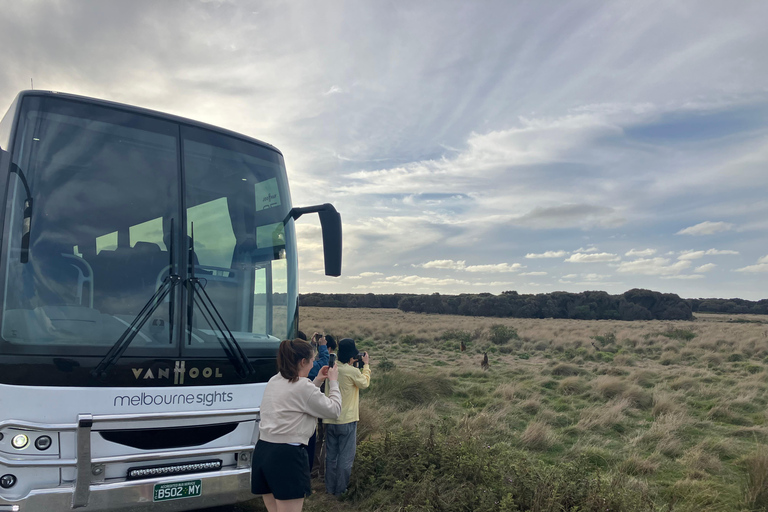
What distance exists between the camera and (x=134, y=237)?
13.8 feet

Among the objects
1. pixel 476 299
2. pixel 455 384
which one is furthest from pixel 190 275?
pixel 476 299

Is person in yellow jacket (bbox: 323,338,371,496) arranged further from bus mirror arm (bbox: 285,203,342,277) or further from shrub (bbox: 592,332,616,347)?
shrub (bbox: 592,332,616,347)

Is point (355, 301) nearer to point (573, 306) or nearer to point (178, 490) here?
point (573, 306)

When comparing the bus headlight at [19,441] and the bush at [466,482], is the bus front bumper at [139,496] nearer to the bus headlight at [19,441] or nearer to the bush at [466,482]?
the bus headlight at [19,441]

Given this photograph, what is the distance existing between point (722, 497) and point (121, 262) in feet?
20.7

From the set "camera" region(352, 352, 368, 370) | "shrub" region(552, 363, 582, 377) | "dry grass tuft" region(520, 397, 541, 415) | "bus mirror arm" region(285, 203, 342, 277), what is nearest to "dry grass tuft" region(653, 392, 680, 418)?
"dry grass tuft" region(520, 397, 541, 415)

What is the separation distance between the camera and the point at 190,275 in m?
4.29

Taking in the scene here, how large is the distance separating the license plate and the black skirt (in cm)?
74

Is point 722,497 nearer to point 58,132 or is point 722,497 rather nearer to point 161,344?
point 161,344

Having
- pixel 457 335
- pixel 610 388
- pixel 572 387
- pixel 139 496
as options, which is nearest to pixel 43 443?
pixel 139 496

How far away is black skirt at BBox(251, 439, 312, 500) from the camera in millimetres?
3398

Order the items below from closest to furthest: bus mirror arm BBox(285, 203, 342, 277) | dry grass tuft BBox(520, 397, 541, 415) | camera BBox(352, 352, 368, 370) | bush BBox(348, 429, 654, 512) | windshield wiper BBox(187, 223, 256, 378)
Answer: windshield wiper BBox(187, 223, 256, 378) < bush BBox(348, 429, 654, 512) < bus mirror arm BBox(285, 203, 342, 277) < camera BBox(352, 352, 368, 370) < dry grass tuft BBox(520, 397, 541, 415)

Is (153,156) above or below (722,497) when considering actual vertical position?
above

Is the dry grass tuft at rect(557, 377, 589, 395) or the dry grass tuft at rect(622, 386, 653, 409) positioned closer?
the dry grass tuft at rect(622, 386, 653, 409)
